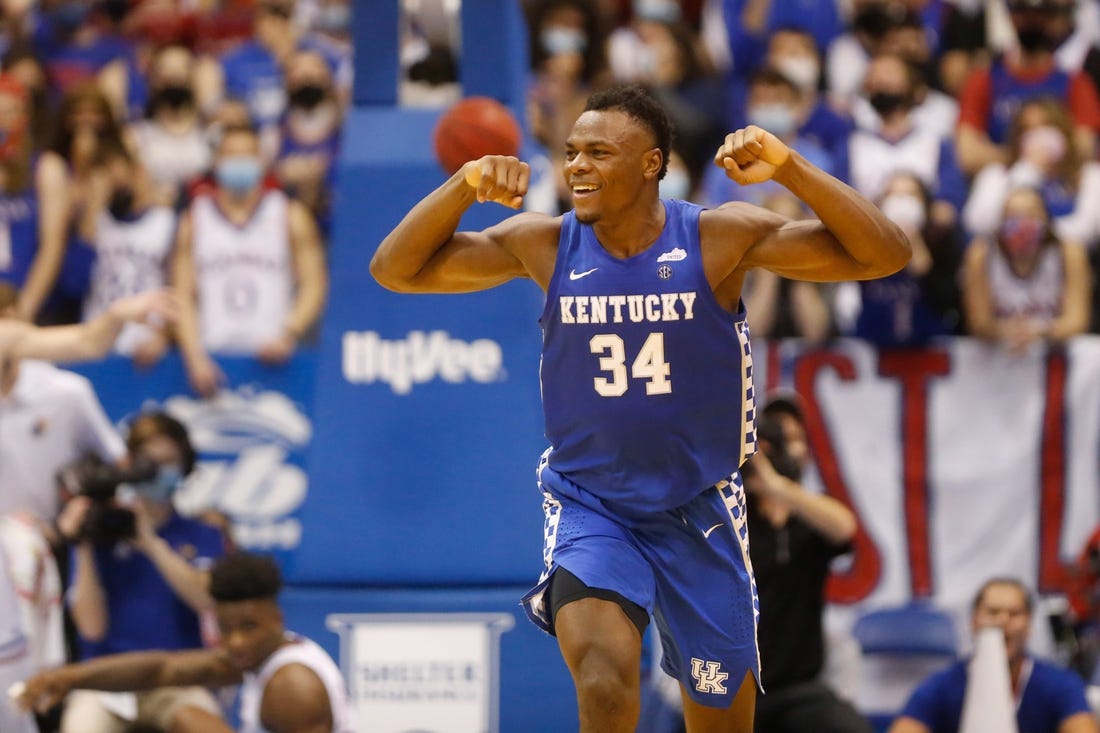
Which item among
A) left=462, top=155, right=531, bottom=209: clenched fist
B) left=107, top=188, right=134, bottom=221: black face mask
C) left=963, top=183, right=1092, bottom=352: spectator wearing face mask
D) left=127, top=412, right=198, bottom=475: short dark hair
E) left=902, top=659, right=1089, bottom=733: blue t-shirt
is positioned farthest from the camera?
left=107, top=188, right=134, bottom=221: black face mask

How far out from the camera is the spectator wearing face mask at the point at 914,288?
31.7ft

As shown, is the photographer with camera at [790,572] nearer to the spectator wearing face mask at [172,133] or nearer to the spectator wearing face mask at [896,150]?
the spectator wearing face mask at [896,150]

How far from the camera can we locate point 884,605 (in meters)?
9.33

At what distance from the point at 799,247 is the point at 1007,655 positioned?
314cm

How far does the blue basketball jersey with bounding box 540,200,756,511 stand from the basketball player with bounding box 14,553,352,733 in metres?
1.91

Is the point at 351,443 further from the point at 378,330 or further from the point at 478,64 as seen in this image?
the point at 478,64

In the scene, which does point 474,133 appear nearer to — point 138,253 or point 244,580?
point 244,580

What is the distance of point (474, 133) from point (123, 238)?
368 centimetres

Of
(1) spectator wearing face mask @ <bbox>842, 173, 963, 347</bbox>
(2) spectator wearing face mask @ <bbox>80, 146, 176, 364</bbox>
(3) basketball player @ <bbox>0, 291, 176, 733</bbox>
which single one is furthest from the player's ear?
A: (2) spectator wearing face mask @ <bbox>80, 146, 176, 364</bbox>

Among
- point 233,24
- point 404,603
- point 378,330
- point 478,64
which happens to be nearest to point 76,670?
point 404,603

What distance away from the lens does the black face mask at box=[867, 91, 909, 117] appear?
10609 millimetres

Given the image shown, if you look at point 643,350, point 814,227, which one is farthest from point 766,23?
point 643,350

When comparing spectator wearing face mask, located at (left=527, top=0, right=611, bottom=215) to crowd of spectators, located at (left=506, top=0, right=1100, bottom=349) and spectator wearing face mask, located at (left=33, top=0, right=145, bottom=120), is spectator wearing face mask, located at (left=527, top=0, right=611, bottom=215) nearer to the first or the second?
crowd of spectators, located at (left=506, top=0, right=1100, bottom=349)

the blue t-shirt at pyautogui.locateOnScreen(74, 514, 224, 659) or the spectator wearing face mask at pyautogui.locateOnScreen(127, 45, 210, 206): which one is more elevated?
the spectator wearing face mask at pyautogui.locateOnScreen(127, 45, 210, 206)
